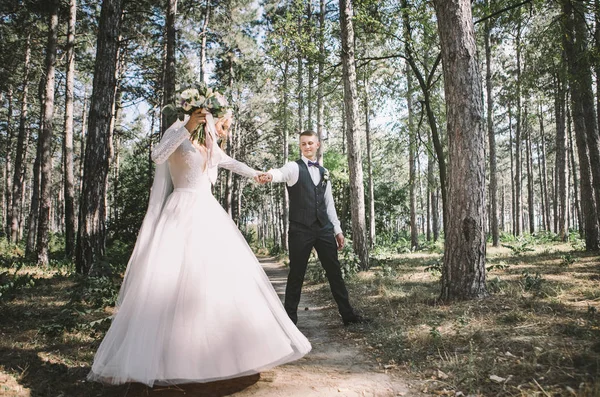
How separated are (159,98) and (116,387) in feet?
65.1

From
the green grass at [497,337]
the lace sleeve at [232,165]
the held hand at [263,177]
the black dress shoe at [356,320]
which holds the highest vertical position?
the lace sleeve at [232,165]

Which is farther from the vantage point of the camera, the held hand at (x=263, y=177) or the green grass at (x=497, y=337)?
the held hand at (x=263, y=177)

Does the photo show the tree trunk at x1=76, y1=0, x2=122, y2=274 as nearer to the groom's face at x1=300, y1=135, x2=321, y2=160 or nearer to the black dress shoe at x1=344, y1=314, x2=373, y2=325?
the groom's face at x1=300, y1=135, x2=321, y2=160

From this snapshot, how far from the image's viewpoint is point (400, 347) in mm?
4129

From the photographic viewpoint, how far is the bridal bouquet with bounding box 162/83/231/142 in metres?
3.74

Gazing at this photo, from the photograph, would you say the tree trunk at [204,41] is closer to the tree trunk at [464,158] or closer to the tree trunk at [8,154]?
the tree trunk at [8,154]

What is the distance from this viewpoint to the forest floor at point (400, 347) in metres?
3.04

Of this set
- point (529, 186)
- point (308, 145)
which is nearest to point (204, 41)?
point (308, 145)

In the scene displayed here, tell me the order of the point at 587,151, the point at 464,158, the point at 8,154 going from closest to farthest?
the point at 464,158 → the point at 587,151 → the point at 8,154

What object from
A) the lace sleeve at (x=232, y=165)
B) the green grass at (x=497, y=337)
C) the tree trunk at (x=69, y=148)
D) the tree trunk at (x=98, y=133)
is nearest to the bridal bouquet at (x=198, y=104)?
the lace sleeve at (x=232, y=165)

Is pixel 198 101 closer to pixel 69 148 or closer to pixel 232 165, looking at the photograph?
pixel 232 165

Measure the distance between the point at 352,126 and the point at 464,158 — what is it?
197 inches

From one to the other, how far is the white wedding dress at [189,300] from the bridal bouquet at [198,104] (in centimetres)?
14

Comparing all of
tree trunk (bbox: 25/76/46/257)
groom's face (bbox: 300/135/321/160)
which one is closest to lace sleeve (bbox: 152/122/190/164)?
groom's face (bbox: 300/135/321/160)
